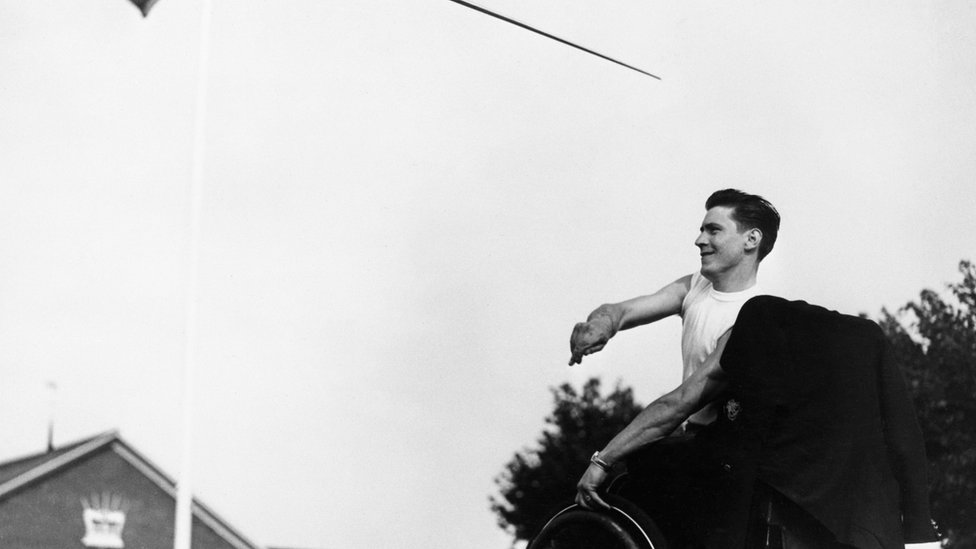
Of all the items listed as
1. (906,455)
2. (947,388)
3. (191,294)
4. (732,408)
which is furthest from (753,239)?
(947,388)

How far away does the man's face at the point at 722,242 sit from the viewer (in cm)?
299

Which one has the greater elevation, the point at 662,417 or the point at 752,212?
the point at 752,212

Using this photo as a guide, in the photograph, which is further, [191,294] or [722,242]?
[191,294]

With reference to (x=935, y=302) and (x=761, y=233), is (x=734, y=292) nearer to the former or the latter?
(x=761, y=233)

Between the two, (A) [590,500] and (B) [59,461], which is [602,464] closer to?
(A) [590,500]

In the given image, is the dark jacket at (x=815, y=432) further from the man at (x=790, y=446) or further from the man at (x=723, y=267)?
the man at (x=723, y=267)

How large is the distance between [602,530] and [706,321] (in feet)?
2.24

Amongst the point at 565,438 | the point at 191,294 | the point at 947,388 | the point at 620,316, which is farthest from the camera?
the point at 947,388

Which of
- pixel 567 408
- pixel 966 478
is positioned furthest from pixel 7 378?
pixel 966 478

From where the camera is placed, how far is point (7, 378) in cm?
847

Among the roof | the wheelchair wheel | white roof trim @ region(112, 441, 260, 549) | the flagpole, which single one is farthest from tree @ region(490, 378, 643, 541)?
the wheelchair wheel

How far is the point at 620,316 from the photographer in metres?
3.05

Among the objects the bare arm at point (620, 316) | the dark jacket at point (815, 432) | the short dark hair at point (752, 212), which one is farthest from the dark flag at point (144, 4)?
the dark jacket at point (815, 432)

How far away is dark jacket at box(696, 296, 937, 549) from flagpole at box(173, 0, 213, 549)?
3.34m
